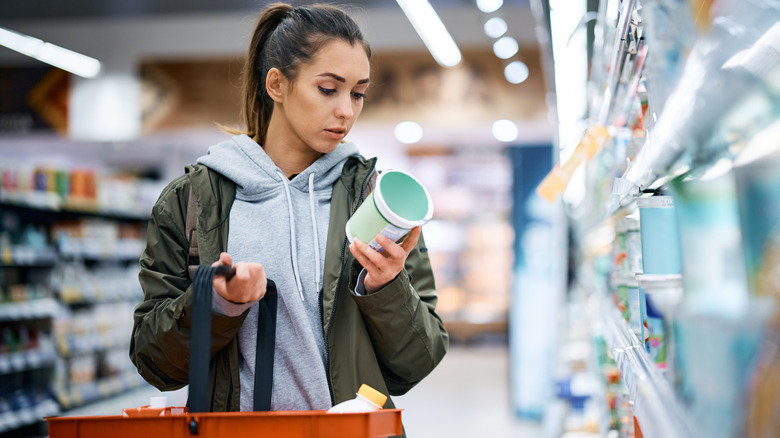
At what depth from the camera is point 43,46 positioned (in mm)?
8039

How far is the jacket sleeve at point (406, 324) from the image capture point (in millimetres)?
1345

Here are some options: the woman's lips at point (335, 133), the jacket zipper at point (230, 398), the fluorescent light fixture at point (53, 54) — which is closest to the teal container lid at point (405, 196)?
the woman's lips at point (335, 133)

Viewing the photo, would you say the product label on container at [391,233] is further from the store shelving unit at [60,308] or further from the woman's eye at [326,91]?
the store shelving unit at [60,308]

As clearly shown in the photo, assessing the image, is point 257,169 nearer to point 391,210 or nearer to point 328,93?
point 328,93

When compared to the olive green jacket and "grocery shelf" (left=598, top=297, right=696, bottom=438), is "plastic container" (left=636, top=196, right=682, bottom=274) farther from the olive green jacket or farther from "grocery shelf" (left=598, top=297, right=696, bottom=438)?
the olive green jacket

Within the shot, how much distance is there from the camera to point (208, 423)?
3.55 feet

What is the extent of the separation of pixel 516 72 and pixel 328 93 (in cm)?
721

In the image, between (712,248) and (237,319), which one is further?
(237,319)

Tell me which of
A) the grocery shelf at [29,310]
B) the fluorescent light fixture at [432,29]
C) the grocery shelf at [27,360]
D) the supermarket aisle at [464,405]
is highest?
the fluorescent light fixture at [432,29]

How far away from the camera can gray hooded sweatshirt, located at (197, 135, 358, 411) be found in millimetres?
1373

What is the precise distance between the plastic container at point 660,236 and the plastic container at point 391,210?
0.38 meters

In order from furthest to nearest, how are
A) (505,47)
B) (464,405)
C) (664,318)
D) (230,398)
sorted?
(505,47) → (464,405) → (230,398) → (664,318)

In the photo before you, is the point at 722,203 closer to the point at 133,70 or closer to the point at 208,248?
the point at 208,248

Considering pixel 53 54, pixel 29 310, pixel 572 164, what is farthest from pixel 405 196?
pixel 53 54
